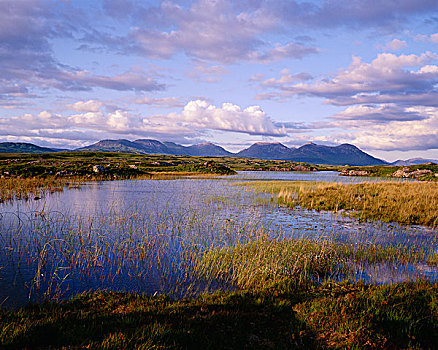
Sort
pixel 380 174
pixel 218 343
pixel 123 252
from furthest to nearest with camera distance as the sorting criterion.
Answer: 1. pixel 380 174
2. pixel 123 252
3. pixel 218 343

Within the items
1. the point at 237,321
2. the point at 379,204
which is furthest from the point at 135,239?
the point at 379,204

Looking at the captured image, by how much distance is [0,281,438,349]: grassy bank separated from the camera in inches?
256

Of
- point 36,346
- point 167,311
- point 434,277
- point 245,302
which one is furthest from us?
point 434,277

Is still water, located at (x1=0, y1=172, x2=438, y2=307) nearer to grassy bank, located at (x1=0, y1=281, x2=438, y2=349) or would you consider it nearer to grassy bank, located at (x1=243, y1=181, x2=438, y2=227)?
grassy bank, located at (x1=0, y1=281, x2=438, y2=349)

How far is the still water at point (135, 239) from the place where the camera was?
11648mm

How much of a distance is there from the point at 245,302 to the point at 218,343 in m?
2.59

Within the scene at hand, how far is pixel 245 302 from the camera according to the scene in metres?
9.16

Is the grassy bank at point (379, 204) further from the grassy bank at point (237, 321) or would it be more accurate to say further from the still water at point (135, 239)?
the grassy bank at point (237, 321)

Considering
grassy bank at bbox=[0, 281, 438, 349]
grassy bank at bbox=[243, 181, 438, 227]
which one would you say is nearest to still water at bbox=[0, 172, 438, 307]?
grassy bank at bbox=[0, 281, 438, 349]

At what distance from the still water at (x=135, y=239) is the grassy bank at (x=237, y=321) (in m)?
2.22

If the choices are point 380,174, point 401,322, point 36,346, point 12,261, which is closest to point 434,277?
point 401,322

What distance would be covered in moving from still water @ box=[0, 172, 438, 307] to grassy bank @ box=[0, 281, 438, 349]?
2.22 m

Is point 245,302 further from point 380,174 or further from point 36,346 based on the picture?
point 380,174

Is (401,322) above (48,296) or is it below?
above
